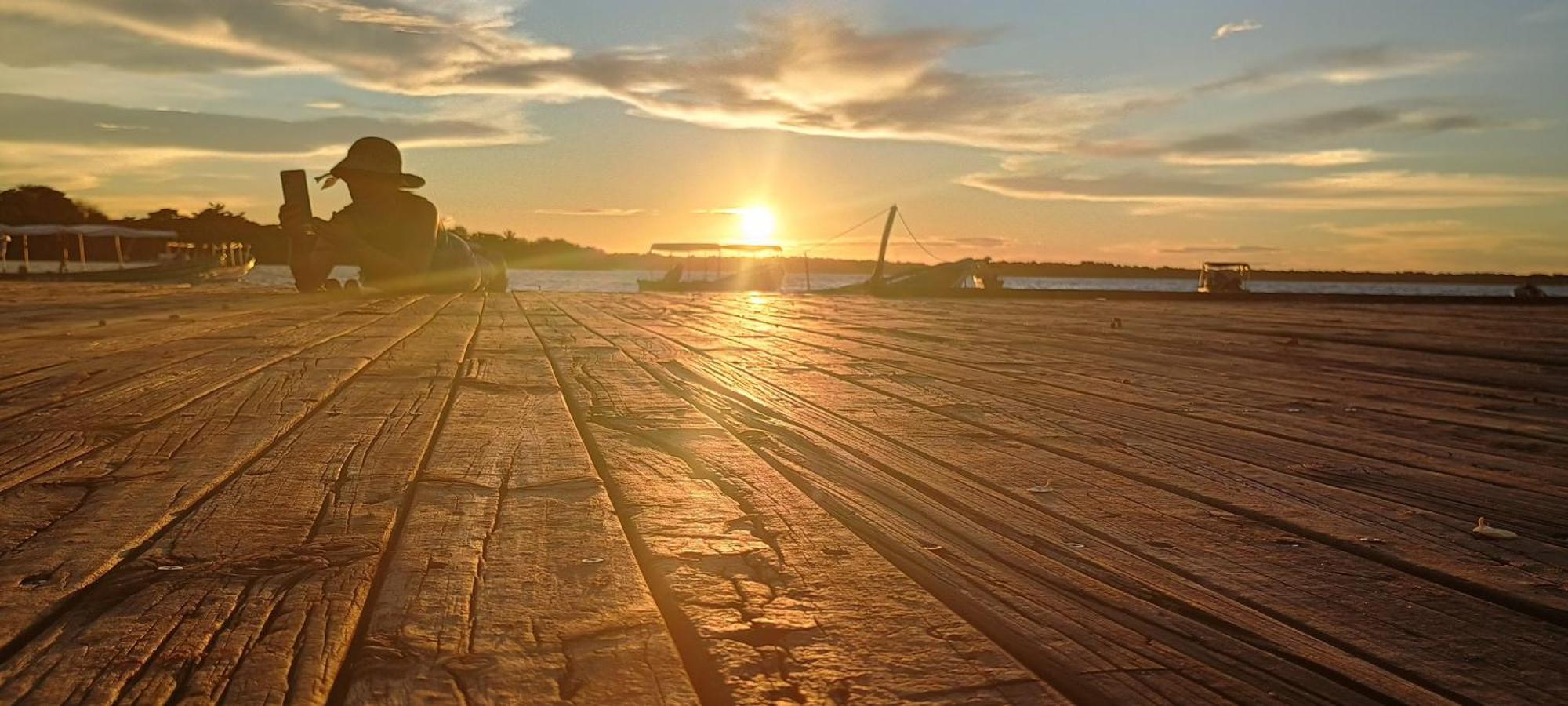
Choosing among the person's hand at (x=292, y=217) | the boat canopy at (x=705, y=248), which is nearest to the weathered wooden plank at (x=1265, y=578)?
the person's hand at (x=292, y=217)

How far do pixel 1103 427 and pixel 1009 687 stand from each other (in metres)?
1.98

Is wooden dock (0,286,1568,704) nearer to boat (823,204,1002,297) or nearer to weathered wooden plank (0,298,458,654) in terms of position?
weathered wooden plank (0,298,458,654)

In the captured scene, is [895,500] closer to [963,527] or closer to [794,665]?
[963,527]

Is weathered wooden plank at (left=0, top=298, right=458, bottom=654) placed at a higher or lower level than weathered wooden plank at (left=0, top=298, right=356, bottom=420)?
higher

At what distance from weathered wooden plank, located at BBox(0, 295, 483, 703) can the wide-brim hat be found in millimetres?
13211

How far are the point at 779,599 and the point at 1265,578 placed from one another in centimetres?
68

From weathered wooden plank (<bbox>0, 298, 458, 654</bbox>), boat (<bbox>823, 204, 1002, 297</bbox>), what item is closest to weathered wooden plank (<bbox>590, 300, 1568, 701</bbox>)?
weathered wooden plank (<bbox>0, 298, 458, 654</bbox>)

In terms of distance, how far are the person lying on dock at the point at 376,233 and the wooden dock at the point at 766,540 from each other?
10824 mm

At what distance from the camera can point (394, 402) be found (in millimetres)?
3229

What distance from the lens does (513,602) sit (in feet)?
4.41

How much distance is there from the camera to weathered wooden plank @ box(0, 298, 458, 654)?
55.4 inches

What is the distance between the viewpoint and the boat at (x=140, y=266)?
27.3m

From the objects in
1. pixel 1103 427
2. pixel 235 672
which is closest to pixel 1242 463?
pixel 1103 427

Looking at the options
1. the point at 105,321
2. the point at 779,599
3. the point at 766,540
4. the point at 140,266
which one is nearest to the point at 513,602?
the point at 779,599
